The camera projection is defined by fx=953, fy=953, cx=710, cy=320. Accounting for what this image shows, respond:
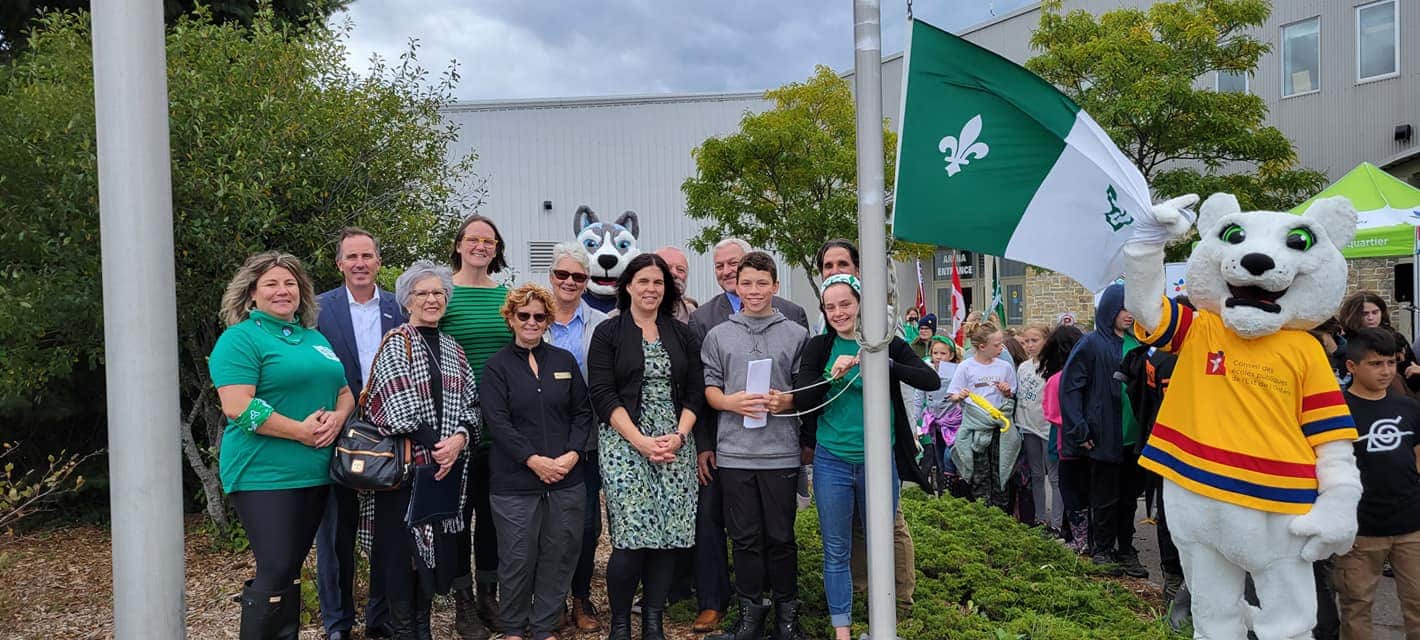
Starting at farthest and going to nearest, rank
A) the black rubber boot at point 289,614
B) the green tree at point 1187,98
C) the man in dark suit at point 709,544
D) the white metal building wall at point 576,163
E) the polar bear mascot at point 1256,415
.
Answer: the white metal building wall at point 576,163 → the green tree at point 1187,98 → the man in dark suit at point 709,544 → the black rubber boot at point 289,614 → the polar bear mascot at point 1256,415

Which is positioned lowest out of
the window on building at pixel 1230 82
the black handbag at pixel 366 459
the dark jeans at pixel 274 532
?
the dark jeans at pixel 274 532

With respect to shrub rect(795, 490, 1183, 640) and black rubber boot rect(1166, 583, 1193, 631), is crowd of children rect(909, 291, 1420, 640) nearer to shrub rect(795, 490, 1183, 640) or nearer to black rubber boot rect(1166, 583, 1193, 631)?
black rubber boot rect(1166, 583, 1193, 631)

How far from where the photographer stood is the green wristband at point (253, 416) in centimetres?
395

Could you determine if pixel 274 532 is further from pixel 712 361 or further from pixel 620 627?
pixel 712 361

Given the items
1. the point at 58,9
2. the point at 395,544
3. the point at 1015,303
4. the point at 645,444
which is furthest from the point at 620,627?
the point at 1015,303

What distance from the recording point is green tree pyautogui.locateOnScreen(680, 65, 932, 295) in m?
19.5

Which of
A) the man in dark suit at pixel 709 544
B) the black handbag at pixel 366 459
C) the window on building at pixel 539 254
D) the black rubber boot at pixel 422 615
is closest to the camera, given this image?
the black handbag at pixel 366 459

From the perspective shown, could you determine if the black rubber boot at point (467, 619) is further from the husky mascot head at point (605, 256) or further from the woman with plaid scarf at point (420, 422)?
the husky mascot head at point (605, 256)

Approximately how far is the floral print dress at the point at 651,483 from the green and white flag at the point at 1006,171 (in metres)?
1.67

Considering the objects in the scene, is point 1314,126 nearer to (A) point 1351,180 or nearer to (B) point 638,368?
(A) point 1351,180

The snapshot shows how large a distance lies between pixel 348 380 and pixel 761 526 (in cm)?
223

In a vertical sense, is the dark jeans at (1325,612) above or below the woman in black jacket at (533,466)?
below

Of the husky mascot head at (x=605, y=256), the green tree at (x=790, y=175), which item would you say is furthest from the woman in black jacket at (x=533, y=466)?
the green tree at (x=790, y=175)

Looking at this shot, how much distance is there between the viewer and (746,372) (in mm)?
4801
